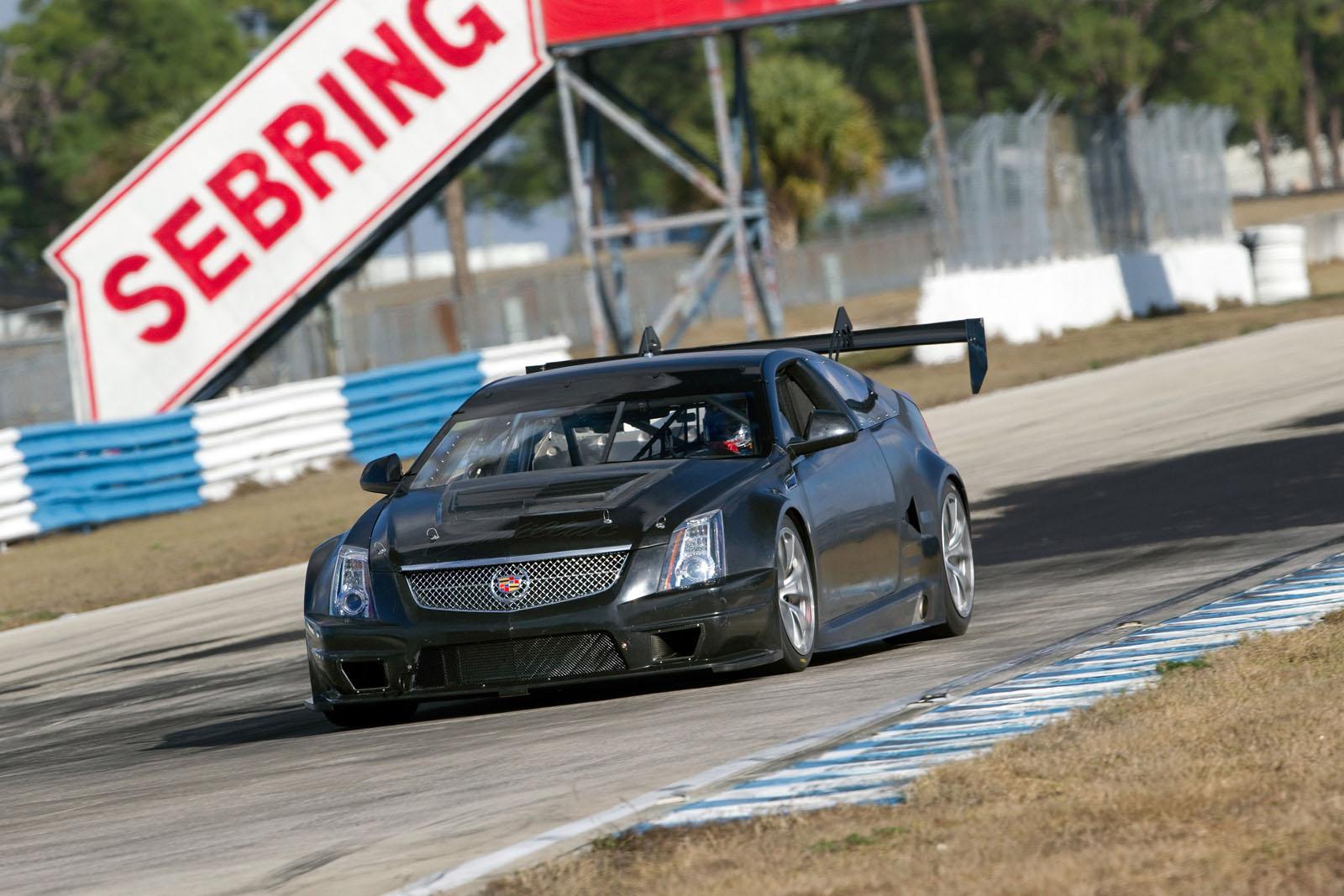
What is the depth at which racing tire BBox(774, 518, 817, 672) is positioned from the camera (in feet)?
27.4

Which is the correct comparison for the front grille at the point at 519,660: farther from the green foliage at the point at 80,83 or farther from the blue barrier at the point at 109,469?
the green foliage at the point at 80,83

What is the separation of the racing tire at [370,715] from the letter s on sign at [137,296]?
20.9 metres

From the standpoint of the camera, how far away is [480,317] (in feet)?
163

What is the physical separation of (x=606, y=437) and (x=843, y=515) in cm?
102

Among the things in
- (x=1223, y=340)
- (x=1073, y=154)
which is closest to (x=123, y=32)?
(x=1073, y=154)

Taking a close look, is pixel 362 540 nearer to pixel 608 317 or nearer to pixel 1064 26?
pixel 608 317

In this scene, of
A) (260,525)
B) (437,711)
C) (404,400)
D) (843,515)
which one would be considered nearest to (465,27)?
(404,400)

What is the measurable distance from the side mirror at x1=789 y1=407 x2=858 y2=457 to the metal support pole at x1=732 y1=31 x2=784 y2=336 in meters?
21.8

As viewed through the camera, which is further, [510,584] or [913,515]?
[913,515]

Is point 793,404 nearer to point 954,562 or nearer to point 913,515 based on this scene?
point 913,515

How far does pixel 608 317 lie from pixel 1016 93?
236 ft

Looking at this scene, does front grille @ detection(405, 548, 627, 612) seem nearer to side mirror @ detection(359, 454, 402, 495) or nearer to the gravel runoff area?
side mirror @ detection(359, 454, 402, 495)

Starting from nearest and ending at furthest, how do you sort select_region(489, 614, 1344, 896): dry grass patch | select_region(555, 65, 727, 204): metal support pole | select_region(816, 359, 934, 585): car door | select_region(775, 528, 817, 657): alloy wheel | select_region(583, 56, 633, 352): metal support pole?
select_region(489, 614, 1344, 896): dry grass patch → select_region(775, 528, 817, 657): alloy wheel → select_region(816, 359, 934, 585): car door → select_region(555, 65, 727, 204): metal support pole → select_region(583, 56, 633, 352): metal support pole

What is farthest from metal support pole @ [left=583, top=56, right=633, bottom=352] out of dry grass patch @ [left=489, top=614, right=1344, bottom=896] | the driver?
dry grass patch @ [left=489, top=614, right=1344, bottom=896]
